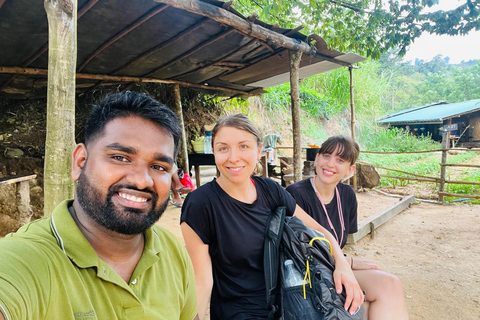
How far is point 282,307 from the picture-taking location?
137 cm

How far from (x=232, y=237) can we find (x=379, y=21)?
5.08 m

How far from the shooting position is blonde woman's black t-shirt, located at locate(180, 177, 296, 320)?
1485 millimetres

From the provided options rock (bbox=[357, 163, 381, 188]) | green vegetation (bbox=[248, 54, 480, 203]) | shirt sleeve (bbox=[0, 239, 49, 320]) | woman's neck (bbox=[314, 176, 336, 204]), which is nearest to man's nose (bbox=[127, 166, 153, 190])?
shirt sleeve (bbox=[0, 239, 49, 320])

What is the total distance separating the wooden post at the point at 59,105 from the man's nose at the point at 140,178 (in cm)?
90

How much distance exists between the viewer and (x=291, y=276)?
1.39 metres

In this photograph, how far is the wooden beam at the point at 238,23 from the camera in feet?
9.03

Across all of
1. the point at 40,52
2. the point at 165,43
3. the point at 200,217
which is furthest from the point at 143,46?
Answer: the point at 200,217

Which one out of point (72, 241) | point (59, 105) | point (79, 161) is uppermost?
point (59, 105)

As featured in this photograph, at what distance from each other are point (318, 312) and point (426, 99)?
34.6 metres

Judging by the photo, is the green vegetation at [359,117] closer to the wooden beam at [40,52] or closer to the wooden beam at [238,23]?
the wooden beam at [238,23]

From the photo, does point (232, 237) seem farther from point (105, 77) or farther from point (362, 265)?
point (105, 77)

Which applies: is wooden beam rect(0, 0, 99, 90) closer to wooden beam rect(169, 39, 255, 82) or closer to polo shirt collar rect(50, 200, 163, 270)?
wooden beam rect(169, 39, 255, 82)

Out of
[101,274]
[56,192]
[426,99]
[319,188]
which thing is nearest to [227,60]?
[319,188]

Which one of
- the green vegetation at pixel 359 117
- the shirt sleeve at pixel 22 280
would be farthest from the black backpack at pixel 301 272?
the green vegetation at pixel 359 117
